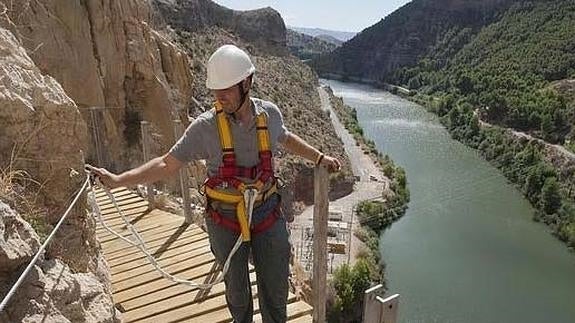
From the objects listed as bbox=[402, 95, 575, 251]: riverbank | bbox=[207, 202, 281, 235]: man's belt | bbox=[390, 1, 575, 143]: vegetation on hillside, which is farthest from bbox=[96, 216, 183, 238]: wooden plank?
bbox=[390, 1, 575, 143]: vegetation on hillside

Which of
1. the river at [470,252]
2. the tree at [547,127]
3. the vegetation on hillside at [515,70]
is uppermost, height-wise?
the vegetation on hillside at [515,70]

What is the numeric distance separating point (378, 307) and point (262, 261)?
27.0 inches

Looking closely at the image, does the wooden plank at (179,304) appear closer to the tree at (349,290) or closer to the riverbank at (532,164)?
the tree at (349,290)

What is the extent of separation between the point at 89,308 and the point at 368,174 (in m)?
40.1

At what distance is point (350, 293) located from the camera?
22.8 metres

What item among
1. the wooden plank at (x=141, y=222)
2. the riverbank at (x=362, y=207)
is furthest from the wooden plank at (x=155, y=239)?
the riverbank at (x=362, y=207)

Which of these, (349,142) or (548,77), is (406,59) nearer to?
(548,77)

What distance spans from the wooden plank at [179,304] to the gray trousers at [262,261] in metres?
0.89

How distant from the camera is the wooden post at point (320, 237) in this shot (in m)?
3.10

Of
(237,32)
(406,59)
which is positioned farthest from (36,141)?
(406,59)

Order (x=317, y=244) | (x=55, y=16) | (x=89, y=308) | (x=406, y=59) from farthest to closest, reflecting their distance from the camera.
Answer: (x=406, y=59)
(x=55, y=16)
(x=317, y=244)
(x=89, y=308)

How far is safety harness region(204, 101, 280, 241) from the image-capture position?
8.52ft

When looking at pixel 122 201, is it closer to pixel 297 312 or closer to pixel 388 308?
pixel 297 312

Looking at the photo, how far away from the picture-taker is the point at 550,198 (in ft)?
117
